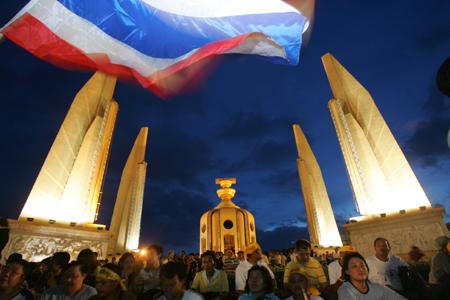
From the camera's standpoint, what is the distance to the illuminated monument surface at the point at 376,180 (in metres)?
7.02

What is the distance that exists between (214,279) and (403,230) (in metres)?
6.31

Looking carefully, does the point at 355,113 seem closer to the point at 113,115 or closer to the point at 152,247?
the point at 152,247

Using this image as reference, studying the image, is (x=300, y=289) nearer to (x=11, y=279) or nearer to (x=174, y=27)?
(x=11, y=279)

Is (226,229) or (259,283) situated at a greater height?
(226,229)

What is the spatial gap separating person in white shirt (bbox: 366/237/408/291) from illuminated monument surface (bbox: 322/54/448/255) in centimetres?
419

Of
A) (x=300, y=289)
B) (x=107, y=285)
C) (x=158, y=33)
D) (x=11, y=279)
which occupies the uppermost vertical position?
(x=158, y=33)

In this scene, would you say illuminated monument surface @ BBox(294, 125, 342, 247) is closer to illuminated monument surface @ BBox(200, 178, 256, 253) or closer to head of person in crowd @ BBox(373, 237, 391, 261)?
illuminated monument surface @ BBox(200, 178, 256, 253)

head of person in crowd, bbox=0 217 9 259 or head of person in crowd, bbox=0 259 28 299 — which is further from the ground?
head of person in crowd, bbox=0 217 9 259

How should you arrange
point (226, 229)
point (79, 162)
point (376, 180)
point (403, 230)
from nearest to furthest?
point (403, 230)
point (376, 180)
point (79, 162)
point (226, 229)

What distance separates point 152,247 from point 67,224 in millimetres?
5366

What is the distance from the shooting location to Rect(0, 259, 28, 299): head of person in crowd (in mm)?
2938

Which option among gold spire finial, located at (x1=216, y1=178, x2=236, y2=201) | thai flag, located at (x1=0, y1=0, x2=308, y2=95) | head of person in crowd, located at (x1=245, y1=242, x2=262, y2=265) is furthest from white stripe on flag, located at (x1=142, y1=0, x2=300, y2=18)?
gold spire finial, located at (x1=216, y1=178, x2=236, y2=201)

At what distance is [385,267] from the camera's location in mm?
3828

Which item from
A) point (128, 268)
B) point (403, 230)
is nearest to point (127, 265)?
point (128, 268)
